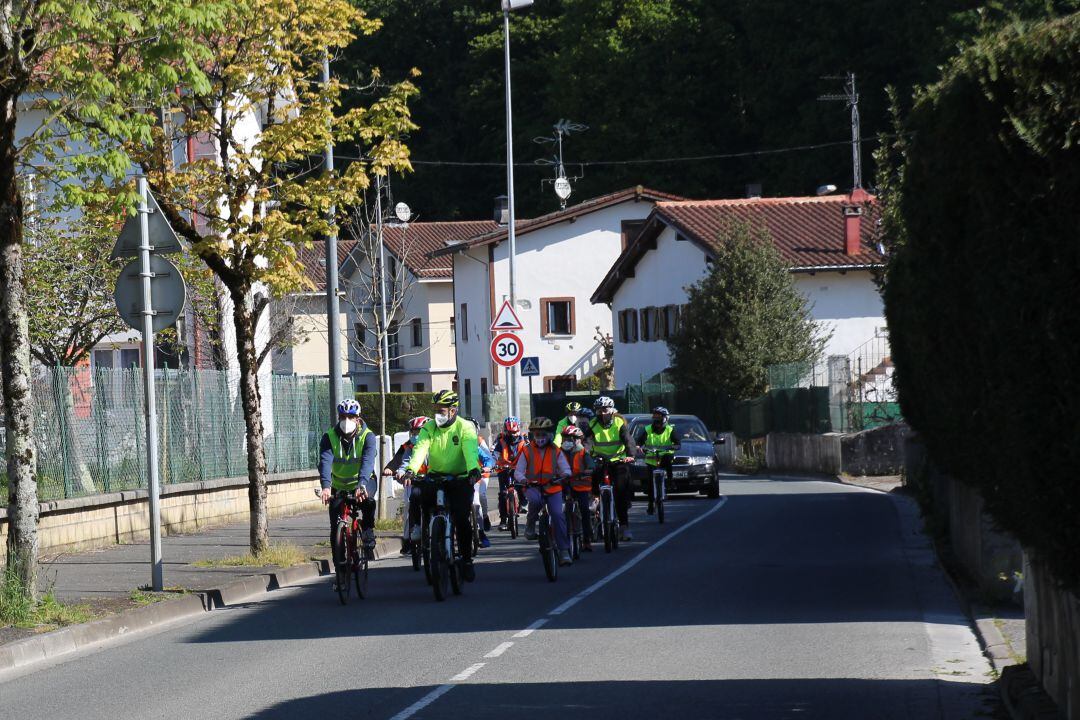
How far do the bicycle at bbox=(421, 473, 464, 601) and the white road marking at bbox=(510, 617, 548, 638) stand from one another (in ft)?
5.69

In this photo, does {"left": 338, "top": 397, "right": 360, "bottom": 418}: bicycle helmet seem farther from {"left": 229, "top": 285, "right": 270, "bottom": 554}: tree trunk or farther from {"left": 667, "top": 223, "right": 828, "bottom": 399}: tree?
{"left": 667, "top": 223, "right": 828, "bottom": 399}: tree

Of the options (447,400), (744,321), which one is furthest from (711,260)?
(447,400)

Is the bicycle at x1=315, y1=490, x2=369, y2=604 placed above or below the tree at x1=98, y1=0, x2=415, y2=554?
below

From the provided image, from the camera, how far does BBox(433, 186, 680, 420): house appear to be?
65625 millimetres

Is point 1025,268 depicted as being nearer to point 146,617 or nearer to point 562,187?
point 146,617

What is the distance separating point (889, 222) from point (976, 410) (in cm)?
1635

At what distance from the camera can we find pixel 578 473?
18.3m

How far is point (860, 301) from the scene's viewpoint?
5378 centimetres

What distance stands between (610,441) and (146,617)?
8589 mm

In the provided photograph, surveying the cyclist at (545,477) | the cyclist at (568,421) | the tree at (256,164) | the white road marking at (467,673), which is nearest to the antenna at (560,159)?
the cyclist at (568,421)

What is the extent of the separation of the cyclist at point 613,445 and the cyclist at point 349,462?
6024mm

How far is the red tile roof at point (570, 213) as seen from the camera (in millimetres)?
63938

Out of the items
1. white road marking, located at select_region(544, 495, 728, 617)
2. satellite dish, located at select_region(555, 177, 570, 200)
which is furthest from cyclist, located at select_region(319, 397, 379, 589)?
satellite dish, located at select_region(555, 177, 570, 200)

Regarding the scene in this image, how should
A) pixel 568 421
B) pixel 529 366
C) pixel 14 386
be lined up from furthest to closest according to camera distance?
1. pixel 529 366
2. pixel 568 421
3. pixel 14 386
